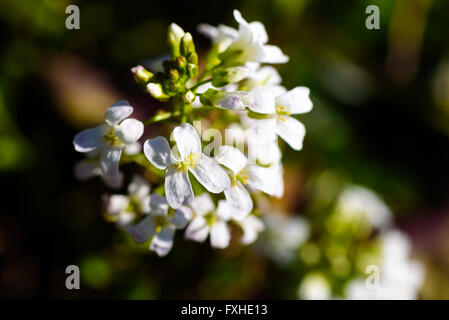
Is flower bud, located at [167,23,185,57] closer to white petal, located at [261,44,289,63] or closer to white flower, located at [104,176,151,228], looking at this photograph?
white petal, located at [261,44,289,63]

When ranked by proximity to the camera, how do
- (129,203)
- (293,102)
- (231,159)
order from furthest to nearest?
(129,203), (293,102), (231,159)

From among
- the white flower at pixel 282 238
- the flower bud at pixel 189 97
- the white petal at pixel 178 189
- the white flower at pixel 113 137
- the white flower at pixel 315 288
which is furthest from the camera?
the white flower at pixel 282 238

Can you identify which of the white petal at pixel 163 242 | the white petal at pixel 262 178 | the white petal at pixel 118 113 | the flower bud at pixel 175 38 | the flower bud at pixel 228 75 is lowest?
the white petal at pixel 163 242

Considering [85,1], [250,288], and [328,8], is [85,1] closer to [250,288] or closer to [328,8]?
[328,8]

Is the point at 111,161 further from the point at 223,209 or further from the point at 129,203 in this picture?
the point at 223,209

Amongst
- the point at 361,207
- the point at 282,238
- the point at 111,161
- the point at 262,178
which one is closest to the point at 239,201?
the point at 262,178

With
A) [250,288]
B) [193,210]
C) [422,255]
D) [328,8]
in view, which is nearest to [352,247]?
[250,288]

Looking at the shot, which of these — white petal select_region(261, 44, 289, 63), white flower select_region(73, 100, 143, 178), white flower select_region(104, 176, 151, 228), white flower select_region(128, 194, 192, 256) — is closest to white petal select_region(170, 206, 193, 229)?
white flower select_region(128, 194, 192, 256)

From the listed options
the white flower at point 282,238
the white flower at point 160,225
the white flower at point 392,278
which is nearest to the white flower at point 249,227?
the white flower at point 160,225

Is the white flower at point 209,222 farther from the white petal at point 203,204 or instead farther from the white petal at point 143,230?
the white petal at point 143,230
